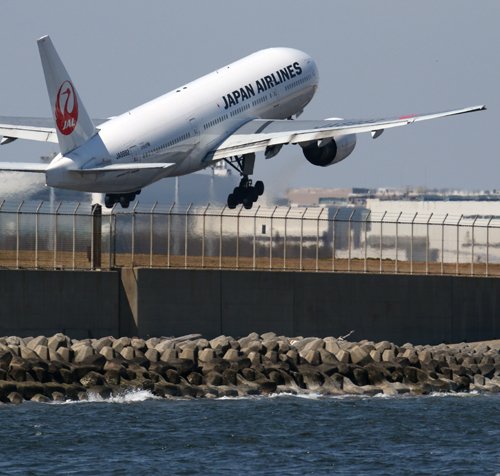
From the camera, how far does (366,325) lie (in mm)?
73750

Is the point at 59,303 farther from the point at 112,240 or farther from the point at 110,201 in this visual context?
the point at 110,201

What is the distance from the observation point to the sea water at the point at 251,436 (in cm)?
4697

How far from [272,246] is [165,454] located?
1069 inches

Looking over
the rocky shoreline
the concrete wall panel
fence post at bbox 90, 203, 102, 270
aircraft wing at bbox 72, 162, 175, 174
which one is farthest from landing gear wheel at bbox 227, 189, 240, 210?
the rocky shoreline

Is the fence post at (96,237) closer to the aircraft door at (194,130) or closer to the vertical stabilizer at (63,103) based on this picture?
the vertical stabilizer at (63,103)

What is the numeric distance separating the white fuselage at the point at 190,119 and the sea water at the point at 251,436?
54.7ft

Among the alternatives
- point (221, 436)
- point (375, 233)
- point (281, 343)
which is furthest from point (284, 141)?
point (221, 436)

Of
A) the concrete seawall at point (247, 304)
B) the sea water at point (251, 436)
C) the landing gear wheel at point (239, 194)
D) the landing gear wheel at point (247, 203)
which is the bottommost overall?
the sea water at point (251, 436)

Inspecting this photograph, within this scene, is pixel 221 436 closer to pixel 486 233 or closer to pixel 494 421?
pixel 494 421

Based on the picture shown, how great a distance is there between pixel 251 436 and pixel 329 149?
3312 cm

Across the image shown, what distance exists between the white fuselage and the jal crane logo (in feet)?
3.19

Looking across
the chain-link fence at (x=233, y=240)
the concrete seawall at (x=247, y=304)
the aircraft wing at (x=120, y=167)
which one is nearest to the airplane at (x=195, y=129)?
the aircraft wing at (x=120, y=167)

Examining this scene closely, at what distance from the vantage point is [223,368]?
200 ft

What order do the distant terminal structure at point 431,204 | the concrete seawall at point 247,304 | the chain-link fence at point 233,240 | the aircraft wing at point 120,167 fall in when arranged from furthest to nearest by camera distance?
the distant terminal structure at point 431,204
the aircraft wing at point 120,167
the chain-link fence at point 233,240
the concrete seawall at point 247,304
